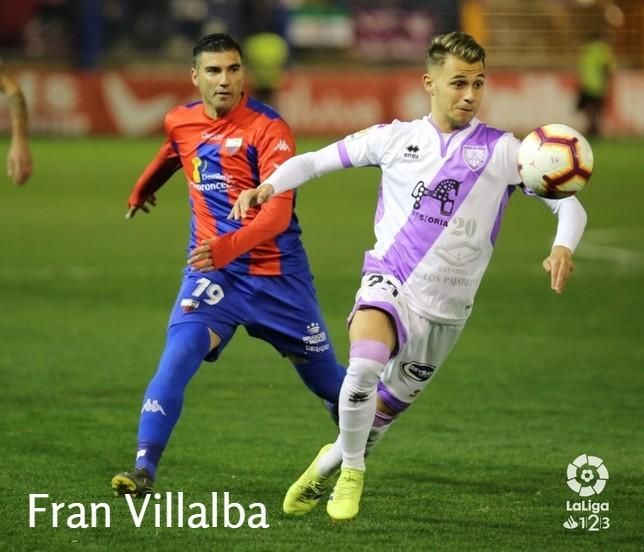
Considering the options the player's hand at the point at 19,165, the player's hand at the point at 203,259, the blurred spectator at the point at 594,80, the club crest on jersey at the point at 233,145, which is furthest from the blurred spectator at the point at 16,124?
the blurred spectator at the point at 594,80

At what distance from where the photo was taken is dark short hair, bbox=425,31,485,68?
20.5ft

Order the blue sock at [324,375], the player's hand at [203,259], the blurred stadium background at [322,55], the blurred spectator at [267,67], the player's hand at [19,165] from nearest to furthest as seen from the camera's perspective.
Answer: the player's hand at [203,259], the blue sock at [324,375], the player's hand at [19,165], the blurred stadium background at [322,55], the blurred spectator at [267,67]

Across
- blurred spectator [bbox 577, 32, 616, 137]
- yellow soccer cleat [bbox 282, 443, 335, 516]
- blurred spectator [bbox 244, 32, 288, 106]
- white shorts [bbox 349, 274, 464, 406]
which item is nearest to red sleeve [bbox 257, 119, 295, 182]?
white shorts [bbox 349, 274, 464, 406]

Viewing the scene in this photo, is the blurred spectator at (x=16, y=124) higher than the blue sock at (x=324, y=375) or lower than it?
higher

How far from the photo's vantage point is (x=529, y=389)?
9555 millimetres

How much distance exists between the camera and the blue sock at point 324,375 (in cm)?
709

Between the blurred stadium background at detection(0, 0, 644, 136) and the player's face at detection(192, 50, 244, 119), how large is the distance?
78.4ft

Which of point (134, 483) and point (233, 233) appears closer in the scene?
point (134, 483)

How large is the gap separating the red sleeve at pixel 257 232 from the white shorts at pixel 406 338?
0.54 m

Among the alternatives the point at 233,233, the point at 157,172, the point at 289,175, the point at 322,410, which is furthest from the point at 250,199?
the point at 322,410

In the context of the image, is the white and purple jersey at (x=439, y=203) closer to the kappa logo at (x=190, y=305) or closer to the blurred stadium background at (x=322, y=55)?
the kappa logo at (x=190, y=305)

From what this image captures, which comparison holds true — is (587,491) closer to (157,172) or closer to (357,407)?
(357,407)

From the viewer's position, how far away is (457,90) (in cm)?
625

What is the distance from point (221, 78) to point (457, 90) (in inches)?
51.2
